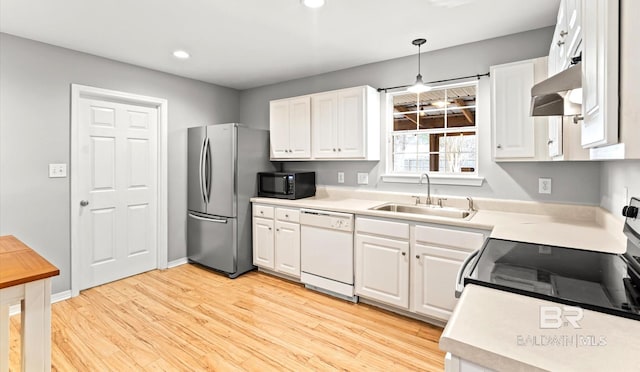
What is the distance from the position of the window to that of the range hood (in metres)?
1.41

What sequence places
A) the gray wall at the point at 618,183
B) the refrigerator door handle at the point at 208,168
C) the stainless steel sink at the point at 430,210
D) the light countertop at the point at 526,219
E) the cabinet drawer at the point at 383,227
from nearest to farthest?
the gray wall at the point at 618,183
the light countertop at the point at 526,219
the cabinet drawer at the point at 383,227
the stainless steel sink at the point at 430,210
the refrigerator door handle at the point at 208,168

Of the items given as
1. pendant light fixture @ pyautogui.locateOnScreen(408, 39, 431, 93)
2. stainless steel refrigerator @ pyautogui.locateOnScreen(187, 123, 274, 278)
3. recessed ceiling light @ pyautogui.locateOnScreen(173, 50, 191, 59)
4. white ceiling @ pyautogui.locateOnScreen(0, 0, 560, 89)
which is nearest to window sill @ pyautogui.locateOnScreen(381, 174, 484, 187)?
pendant light fixture @ pyautogui.locateOnScreen(408, 39, 431, 93)

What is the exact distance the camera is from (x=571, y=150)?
1797 mm

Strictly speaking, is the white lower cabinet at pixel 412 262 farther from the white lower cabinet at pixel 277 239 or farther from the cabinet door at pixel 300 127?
the cabinet door at pixel 300 127

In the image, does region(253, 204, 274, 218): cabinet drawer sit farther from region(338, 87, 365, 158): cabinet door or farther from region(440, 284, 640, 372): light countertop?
region(440, 284, 640, 372): light countertop

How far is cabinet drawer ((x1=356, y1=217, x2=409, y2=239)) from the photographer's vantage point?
8.41ft

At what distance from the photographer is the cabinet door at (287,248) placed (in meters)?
3.28

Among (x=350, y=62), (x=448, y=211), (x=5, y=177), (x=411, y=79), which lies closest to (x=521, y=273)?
(x=448, y=211)

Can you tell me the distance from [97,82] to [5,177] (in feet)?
3.94

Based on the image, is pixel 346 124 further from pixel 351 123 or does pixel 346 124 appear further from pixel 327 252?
pixel 327 252

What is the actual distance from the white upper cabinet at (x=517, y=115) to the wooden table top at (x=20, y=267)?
9.45ft

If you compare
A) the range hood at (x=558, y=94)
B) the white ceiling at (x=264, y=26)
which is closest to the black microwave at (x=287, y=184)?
the white ceiling at (x=264, y=26)

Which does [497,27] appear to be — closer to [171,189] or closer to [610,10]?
[610,10]

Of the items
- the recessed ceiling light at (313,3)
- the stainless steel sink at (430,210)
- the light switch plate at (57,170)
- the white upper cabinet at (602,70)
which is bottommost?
the stainless steel sink at (430,210)
